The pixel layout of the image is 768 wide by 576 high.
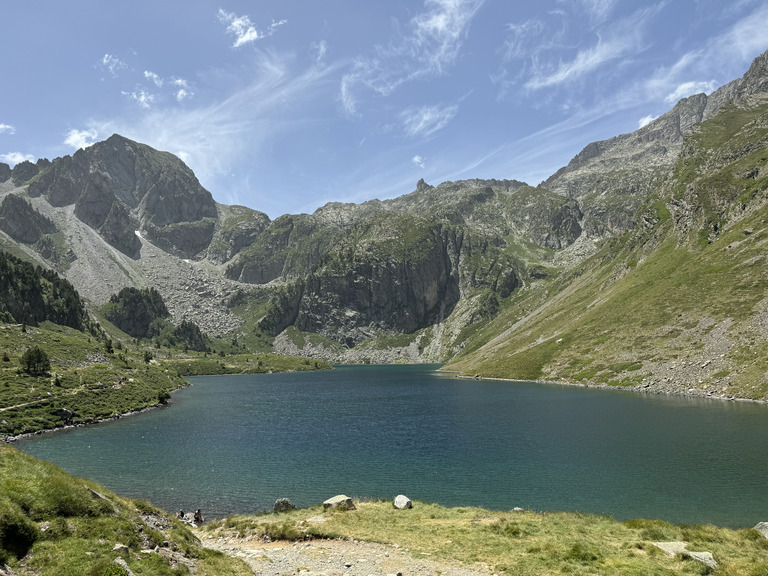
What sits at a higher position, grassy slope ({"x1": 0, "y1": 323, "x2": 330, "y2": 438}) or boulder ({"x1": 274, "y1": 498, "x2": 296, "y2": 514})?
grassy slope ({"x1": 0, "y1": 323, "x2": 330, "y2": 438})

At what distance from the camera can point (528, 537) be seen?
2734cm

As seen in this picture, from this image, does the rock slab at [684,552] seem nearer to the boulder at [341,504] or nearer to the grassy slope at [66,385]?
the boulder at [341,504]

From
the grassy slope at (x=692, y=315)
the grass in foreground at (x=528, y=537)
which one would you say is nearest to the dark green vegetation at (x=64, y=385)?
the grass in foreground at (x=528, y=537)

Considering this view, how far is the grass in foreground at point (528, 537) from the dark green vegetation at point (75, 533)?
9.22m

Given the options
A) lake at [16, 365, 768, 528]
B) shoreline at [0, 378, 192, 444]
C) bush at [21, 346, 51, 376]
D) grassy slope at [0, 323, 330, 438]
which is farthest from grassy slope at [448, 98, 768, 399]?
bush at [21, 346, 51, 376]

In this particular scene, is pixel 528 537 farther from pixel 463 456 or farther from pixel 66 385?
pixel 66 385

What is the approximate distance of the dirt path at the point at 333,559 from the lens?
22.6m

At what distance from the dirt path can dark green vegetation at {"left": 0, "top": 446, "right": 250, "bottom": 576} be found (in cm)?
271

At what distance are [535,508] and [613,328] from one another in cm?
13406

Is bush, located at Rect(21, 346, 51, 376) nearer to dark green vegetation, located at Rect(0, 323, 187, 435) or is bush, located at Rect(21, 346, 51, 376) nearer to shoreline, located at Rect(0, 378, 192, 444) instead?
dark green vegetation, located at Rect(0, 323, 187, 435)

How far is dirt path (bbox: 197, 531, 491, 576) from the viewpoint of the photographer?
22.6 meters

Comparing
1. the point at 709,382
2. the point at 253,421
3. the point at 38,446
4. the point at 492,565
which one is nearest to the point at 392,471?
the point at 492,565

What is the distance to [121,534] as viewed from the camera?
20.4 meters

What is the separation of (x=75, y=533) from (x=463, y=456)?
52.5 meters
